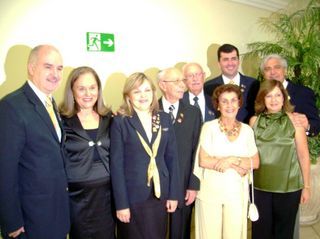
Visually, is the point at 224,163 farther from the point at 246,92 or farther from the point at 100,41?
the point at 100,41

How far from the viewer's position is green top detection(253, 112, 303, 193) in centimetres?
216

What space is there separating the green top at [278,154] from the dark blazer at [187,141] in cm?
47

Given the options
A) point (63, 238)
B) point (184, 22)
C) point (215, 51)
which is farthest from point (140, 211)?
point (215, 51)

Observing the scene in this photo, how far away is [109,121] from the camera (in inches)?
76.0

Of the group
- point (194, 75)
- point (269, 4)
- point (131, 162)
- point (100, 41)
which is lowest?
point (131, 162)

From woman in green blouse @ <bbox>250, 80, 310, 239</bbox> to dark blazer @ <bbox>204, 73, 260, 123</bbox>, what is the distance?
47cm

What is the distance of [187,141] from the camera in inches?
85.0

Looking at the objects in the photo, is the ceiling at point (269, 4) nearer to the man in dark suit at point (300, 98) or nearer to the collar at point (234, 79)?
the collar at point (234, 79)

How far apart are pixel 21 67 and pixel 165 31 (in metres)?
1.52

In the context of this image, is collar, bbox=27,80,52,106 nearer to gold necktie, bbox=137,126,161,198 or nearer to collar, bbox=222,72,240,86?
gold necktie, bbox=137,126,161,198

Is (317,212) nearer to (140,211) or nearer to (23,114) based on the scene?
(140,211)

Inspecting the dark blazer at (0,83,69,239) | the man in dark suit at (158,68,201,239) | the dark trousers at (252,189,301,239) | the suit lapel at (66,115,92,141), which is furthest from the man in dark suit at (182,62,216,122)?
the dark blazer at (0,83,69,239)

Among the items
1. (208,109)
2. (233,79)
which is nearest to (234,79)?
(233,79)

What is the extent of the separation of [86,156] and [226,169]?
37.0 inches
